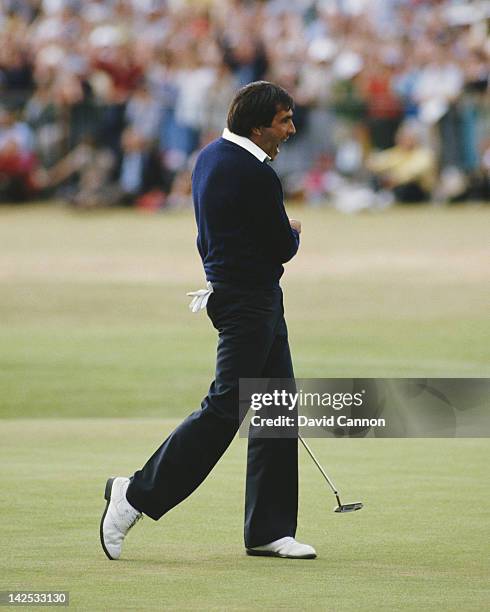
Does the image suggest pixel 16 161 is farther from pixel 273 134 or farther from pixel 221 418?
pixel 221 418

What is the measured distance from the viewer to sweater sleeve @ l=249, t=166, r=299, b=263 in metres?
6.31

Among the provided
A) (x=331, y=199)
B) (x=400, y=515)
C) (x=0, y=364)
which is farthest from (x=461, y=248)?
(x=400, y=515)

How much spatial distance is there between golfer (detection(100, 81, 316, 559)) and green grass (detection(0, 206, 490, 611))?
20cm

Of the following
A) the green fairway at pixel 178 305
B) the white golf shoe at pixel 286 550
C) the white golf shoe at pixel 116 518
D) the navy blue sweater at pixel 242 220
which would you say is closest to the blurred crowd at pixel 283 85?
the green fairway at pixel 178 305

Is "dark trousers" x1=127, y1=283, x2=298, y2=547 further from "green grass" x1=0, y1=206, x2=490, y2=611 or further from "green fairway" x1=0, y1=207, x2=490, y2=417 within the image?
"green fairway" x1=0, y1=207, x2=490, y2=417

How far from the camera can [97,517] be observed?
7215 mm

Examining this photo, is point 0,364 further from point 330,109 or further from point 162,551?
point 330,109

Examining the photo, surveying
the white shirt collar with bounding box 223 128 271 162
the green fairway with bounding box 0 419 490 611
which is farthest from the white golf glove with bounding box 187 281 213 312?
the green fairway with bounding box 0 419 490 611

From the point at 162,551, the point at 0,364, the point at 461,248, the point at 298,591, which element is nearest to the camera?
the point at 298,591

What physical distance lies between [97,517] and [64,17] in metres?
19.6

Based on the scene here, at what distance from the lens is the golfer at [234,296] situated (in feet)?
20.8

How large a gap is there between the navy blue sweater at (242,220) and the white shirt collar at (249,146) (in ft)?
0.07

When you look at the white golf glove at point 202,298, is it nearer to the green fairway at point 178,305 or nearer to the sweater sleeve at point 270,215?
the sweater sleeve at point 270,215

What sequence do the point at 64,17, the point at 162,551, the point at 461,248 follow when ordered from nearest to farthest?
the point at 162,551, the point at 461,248, the point at 64,17
